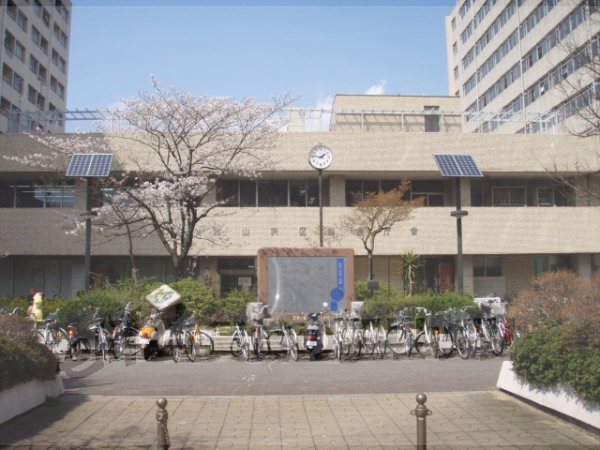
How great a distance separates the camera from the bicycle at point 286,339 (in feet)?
41.3

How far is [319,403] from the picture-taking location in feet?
27.1

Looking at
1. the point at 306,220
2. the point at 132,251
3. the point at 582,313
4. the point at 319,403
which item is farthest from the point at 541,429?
the point at 132,251

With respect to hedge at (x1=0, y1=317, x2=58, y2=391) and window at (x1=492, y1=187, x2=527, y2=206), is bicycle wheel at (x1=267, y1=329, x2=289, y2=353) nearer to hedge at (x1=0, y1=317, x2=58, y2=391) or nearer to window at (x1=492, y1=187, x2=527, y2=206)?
hedge at (x1=0, y1=317, x2=58, y2=391)

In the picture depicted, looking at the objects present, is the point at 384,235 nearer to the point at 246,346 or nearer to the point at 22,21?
the point at 246,346

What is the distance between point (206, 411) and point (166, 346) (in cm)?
560

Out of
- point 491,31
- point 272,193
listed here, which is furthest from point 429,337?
point 491,31

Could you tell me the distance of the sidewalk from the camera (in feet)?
21.1

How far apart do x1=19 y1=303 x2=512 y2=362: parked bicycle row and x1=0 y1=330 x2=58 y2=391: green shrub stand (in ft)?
13.2

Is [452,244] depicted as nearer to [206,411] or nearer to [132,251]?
[132,251]

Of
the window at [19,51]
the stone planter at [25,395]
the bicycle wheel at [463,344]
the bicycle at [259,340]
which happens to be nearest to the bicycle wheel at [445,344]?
the bicycle wheel at [463,344]

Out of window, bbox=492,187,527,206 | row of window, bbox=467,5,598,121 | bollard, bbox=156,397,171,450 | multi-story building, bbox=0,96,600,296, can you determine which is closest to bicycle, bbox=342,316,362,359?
bollard, bbox=156,397,171,450

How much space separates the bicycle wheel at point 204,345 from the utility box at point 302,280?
438 centimetres

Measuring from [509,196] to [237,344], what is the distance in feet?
67.9

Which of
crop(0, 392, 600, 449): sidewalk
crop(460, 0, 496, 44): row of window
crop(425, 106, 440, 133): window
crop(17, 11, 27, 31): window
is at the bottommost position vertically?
crop(0, 392, 600, 449): sidewalk
